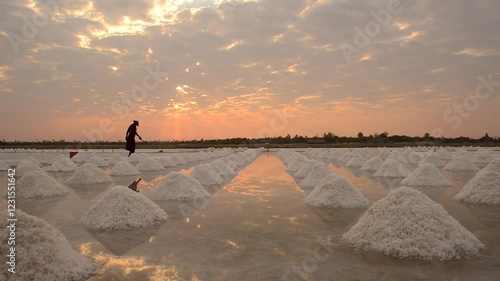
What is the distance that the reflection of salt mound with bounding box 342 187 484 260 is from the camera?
5.27 m

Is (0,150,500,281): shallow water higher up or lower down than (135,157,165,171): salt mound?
lower down

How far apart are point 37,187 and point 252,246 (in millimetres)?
8893

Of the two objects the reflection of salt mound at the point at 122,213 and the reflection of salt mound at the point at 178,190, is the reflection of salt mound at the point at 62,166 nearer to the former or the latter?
the reflection of salt mound at the point at 178,190

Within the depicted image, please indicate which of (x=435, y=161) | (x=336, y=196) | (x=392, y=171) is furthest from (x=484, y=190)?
(x=435, y=161)

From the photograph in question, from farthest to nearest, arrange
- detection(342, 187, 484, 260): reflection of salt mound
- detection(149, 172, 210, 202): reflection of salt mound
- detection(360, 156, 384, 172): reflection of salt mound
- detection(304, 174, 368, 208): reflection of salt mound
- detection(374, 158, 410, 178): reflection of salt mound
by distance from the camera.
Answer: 1. detection(360, 156, 384, 172): reflection of salt mound
2. detection(374, 158, 410, 178): reflection of salt mound
3. detection(149, 172, 210, 202): reflection of salt mound
4. detection(304, 174, 368, 208): reflection of salt mound
5. detection(342, 187, 484, 260): reflection of salt mound

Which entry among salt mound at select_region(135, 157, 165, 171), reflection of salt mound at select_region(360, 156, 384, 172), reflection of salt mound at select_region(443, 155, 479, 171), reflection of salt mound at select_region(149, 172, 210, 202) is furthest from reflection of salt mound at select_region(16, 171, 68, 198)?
reflection of salt mound at select_region(443, 155, 479, 171)

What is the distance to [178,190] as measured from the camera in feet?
35.4

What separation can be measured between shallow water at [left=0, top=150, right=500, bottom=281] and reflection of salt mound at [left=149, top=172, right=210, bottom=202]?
73 cm

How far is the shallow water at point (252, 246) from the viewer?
4.58 metres

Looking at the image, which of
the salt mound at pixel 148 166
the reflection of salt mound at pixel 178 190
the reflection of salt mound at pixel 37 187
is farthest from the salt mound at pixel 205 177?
the salt mound at pixel 148 166

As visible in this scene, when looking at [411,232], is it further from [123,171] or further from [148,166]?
[148,166]

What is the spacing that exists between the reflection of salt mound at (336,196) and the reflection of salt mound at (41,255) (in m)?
6.26

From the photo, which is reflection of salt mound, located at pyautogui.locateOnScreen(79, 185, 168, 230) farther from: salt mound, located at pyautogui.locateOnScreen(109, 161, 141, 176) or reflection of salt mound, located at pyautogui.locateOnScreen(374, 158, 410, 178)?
reflection of salt mound, located at pyautogui.locateOnScreen(374, 158, 410, 178)

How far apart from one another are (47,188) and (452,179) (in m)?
16.3
